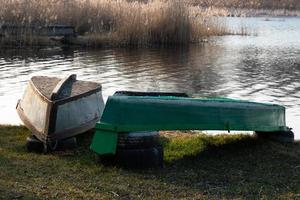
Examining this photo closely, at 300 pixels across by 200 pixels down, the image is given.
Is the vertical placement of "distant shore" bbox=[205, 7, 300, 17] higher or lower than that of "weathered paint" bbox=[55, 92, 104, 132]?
higher

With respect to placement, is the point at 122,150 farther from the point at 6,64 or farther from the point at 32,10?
the point at 32,10

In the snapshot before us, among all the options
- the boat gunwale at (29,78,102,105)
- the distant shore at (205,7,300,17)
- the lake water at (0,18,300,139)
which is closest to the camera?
the boat gunwale at (29,78,102,105)

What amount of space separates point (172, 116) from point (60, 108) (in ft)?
4.78

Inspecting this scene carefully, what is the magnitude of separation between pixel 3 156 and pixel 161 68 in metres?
11.6

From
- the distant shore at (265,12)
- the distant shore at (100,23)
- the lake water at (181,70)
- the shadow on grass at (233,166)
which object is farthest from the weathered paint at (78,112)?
the distant shore at (265,12)

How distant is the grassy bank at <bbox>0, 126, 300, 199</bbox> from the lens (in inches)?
212

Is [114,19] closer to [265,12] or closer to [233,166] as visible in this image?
[233,166]

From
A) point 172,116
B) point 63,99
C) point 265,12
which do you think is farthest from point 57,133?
point 265,12

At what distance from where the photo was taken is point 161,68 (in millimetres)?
17984

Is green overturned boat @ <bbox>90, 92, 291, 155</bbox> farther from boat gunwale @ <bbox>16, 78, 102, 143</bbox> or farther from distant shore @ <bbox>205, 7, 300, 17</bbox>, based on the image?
distant shore @ <bbox>205, 7, 300, 17</bbox>

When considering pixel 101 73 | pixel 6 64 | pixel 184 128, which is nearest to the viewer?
pixel 184 128

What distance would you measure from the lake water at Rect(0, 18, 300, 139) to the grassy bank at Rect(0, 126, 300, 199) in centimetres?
241

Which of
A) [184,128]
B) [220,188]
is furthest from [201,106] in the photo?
[220,188]

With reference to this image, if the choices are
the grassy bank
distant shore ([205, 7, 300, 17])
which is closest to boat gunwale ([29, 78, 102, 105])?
the grassy bank
